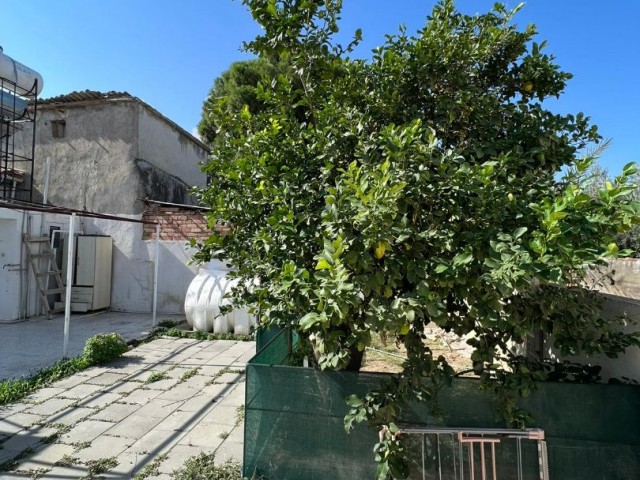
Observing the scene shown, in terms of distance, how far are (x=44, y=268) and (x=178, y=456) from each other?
7.78 metres

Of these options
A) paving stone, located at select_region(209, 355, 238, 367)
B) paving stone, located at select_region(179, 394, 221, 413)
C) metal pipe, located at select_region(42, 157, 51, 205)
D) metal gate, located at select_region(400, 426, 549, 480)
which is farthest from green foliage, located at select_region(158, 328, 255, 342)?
metal pipe, located at select_region(42, 157, 51, 205)

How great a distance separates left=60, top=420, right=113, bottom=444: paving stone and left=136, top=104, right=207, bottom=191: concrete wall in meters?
6.78

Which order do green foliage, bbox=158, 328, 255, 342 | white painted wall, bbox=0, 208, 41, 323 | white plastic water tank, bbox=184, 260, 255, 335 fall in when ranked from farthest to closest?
white painted wall, bbox=0, 208, 41, 323, white plastic water tank, bbox=184, 260, 255, 335, green foliage, bbox=158, 328, 255, 342

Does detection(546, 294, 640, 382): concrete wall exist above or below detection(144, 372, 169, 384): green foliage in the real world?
above

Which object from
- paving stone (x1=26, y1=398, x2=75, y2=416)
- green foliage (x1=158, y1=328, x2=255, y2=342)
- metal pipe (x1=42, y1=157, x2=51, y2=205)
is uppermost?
metal pipe (x1=42, y1=157, x2=51, y2=205)

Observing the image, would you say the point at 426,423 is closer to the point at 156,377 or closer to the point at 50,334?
the point at 156,377

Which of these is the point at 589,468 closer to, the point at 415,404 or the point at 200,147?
the point at 415,404

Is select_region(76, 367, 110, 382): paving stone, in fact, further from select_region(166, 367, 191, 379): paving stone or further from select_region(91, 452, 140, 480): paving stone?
select_region(91, 452, 140, 480): paving stone

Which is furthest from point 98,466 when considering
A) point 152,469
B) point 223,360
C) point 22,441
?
point 223,360

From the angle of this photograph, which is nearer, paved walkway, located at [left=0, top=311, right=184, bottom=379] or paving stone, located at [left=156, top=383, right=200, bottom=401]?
paving stone, located at [left=156, top=383, right=200, bottom=401]

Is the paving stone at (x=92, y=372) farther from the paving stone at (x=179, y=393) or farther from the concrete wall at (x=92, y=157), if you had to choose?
the concrete wall at (x=92, y=157)

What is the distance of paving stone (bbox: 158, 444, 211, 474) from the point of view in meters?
3.08

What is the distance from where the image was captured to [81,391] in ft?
15.3

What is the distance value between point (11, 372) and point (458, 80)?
21.3 feet
